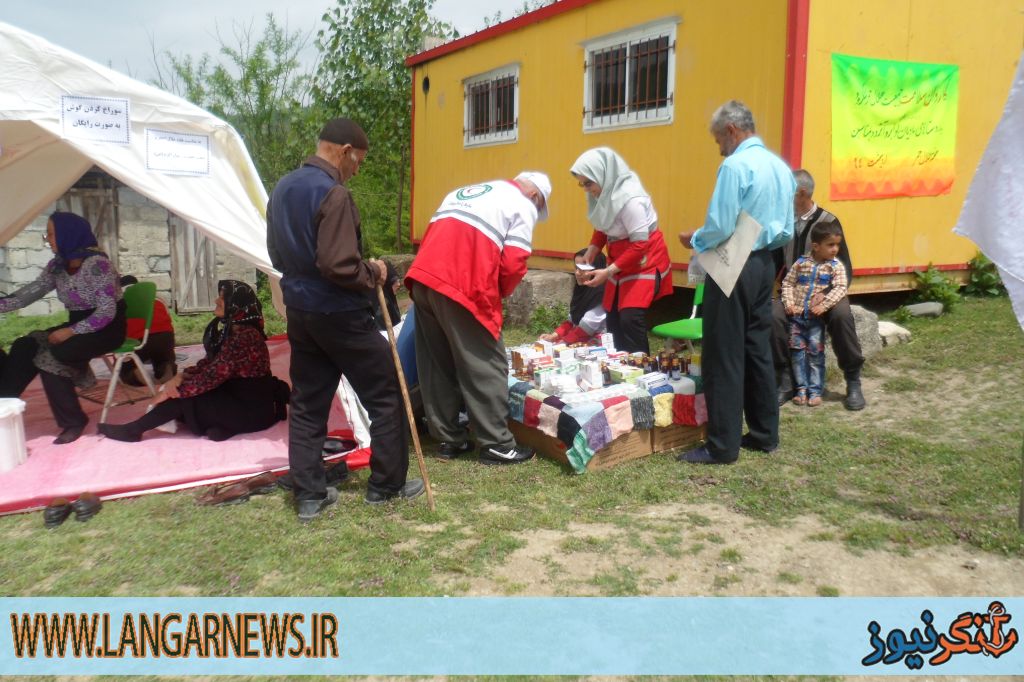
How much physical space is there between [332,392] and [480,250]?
1.09 meters

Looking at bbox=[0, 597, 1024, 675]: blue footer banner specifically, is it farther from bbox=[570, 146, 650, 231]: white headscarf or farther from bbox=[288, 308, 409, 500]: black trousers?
bbox=[570, 146, 650, 231]: white headscarf

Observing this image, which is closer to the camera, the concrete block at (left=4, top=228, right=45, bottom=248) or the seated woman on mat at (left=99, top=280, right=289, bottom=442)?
the seated woman on mat at (left=99, top=280, right=289, bottom=442)

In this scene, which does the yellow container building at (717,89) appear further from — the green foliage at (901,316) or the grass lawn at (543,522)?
the grass lawn at (543,522)

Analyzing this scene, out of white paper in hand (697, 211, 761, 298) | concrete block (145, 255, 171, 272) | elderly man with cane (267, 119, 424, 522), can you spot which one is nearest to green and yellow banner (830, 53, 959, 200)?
white paper in hand (697, 211, 761, 298)

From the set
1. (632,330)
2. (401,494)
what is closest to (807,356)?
(632,330)

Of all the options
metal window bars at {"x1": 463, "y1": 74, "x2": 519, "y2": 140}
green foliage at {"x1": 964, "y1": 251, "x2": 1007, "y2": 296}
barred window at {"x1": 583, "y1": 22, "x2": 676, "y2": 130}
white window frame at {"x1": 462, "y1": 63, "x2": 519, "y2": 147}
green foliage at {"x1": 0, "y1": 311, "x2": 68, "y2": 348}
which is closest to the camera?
barred window at {"x1": 583, "y1": 22, "x2": 676, "y2": 130}

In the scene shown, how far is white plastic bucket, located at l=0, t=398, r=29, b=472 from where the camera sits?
434 cm

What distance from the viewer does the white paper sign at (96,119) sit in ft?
13.9

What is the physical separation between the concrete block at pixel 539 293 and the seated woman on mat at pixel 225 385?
4.03 meters

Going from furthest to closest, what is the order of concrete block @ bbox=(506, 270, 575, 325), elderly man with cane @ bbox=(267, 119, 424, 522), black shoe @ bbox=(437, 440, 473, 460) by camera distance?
1. concrete block @ bbox=(506, 270, 575, 325)
2. black shoe @ bbox=(437, 440, 473, 460)
3. elderly man with cane @ bbox=(267, 119, 424, 522)

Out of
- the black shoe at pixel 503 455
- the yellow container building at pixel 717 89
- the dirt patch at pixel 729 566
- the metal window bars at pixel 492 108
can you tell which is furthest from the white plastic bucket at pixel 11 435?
the metal window bars at pixel 492 108

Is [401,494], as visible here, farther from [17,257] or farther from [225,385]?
[17,257]

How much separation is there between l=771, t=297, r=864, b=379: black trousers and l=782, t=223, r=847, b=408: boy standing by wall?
0.18 feet

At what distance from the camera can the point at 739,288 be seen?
13.6 feet
